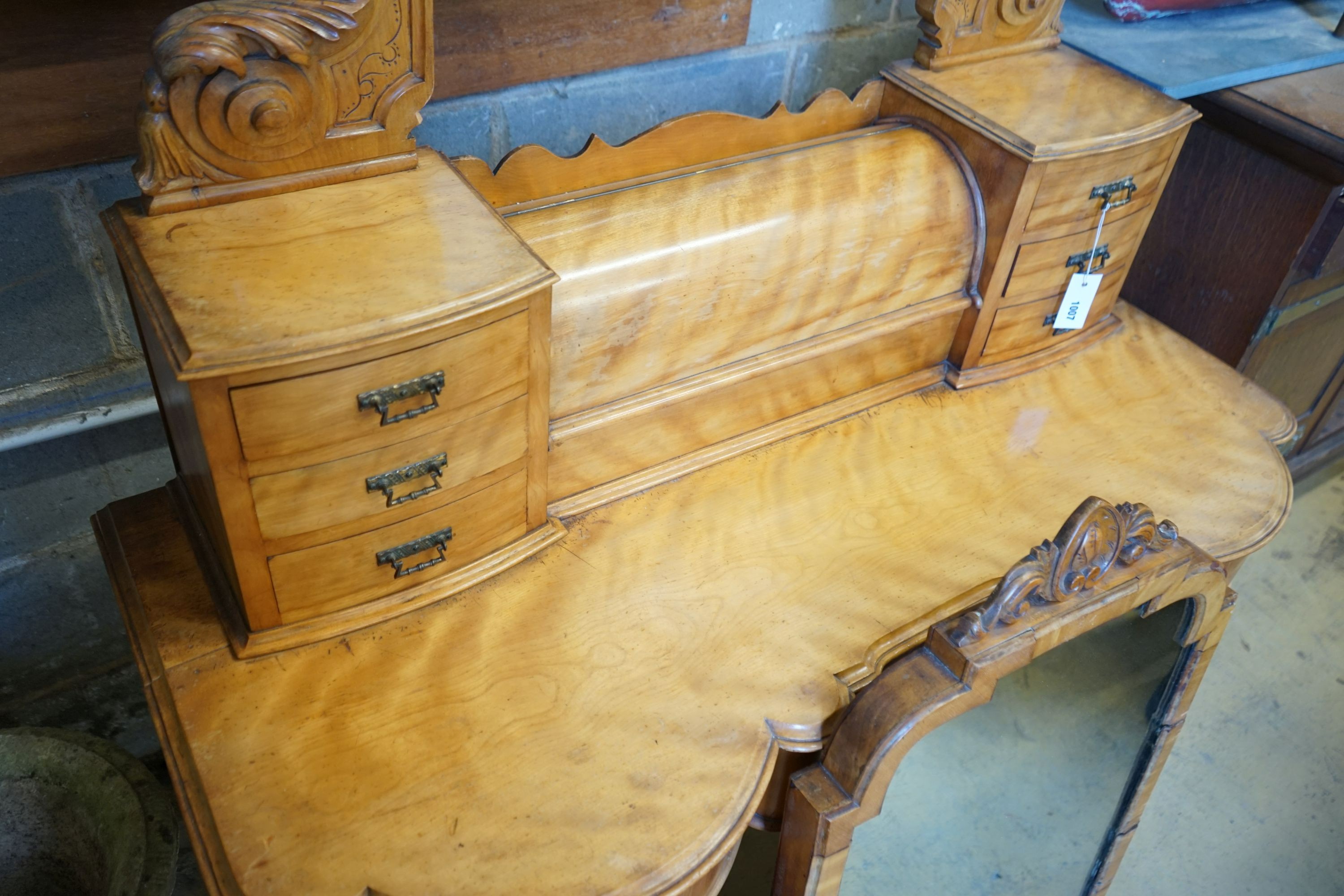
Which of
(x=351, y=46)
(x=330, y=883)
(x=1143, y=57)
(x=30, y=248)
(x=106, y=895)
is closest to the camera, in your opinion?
(x=330, y=883)

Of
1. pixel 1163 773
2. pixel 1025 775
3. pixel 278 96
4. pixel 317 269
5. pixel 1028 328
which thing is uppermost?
pixel 278 96

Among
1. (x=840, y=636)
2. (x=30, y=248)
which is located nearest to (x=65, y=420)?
(x=30, y=248)

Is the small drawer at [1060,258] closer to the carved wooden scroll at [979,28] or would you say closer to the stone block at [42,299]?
the carved wooden scroll at [979,28]

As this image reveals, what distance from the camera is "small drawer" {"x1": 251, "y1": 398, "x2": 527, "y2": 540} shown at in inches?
46.9

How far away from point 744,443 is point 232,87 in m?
0.87

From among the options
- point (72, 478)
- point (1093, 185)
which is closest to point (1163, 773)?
point (1093, 185)

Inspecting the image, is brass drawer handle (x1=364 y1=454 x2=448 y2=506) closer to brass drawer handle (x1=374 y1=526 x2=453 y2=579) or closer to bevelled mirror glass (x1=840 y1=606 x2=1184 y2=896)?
brass drawer handle (x1=374 y1=526 x2=453 y2=579)

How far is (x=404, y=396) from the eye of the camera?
1.18 metres

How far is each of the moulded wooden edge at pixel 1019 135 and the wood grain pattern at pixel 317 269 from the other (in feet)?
2.68

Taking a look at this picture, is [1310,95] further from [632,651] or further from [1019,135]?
[632,651]

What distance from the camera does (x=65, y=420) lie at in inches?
63.5

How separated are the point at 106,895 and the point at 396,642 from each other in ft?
2.16

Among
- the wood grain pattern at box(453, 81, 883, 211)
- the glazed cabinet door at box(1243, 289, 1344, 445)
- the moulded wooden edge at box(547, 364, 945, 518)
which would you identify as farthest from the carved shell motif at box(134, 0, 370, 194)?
the glazed cabinet door at box(1243, 289, 1344, 445)

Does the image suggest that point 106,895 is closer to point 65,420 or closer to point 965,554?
point 65,420
